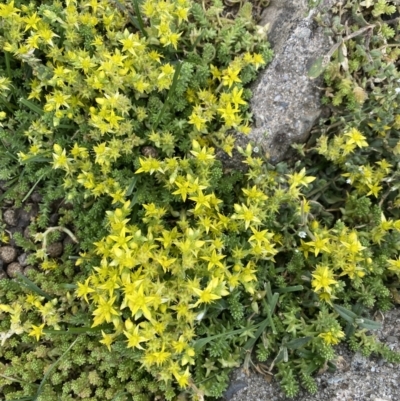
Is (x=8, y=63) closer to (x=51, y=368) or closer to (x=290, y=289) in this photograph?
(x=51, y=368)

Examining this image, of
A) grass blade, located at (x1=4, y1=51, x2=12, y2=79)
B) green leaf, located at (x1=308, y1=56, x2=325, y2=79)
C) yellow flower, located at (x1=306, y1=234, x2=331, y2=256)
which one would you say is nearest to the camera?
yellow flower, located at (x1=306, y1=234, x2=331, y2=256)

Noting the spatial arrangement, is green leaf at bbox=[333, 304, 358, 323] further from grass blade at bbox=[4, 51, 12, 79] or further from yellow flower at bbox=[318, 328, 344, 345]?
grass blade at bbox=[4, 51, 12, 79]

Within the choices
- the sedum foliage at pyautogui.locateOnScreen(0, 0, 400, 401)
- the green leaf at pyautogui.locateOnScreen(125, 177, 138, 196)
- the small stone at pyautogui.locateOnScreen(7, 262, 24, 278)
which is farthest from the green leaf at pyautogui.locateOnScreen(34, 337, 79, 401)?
the green leaf at pyautogui.locateOnScreen(125, 177, 138, 196)

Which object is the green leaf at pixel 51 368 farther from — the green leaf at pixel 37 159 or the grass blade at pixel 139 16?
the grass blade at pixel 139 16

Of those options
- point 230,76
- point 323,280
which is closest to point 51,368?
point 323,280

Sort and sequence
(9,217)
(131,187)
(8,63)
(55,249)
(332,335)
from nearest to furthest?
(332,335)
(131,187)
(8,63)
(55,249)
(9,217)

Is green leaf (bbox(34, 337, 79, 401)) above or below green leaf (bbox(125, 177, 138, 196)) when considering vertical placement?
below

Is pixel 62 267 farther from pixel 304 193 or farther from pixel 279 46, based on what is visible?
pixel 279 46

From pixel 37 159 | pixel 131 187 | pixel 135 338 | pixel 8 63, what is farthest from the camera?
pixel 8 63
